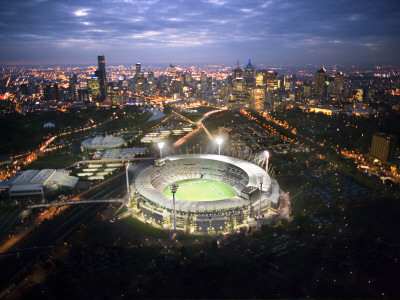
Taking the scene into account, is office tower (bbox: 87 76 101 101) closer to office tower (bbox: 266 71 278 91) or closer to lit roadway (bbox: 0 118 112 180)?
lit roadway (bbox: 0 118 112 180)

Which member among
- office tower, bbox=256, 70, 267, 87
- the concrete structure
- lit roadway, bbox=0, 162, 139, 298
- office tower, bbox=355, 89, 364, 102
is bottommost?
lit roadway, bbox=0, 162, 139, 298

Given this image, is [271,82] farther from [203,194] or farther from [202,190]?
[203,194]

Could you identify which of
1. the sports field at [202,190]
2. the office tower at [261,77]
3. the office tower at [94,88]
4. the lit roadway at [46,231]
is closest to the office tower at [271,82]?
the office tower at [261,77]

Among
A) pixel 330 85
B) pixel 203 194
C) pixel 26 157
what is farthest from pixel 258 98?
pixel 203 194

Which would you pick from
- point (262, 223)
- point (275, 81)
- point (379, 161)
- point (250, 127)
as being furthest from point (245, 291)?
point (275, 81)

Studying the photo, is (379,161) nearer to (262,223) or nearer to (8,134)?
(262,223)

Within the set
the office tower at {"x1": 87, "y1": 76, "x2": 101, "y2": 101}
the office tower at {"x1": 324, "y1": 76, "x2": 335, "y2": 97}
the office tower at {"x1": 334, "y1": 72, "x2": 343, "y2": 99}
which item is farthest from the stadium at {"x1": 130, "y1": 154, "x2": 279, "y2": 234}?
the office tower at {"x1": 334, "y1": 72, "x2": 343, "y2": 99}
